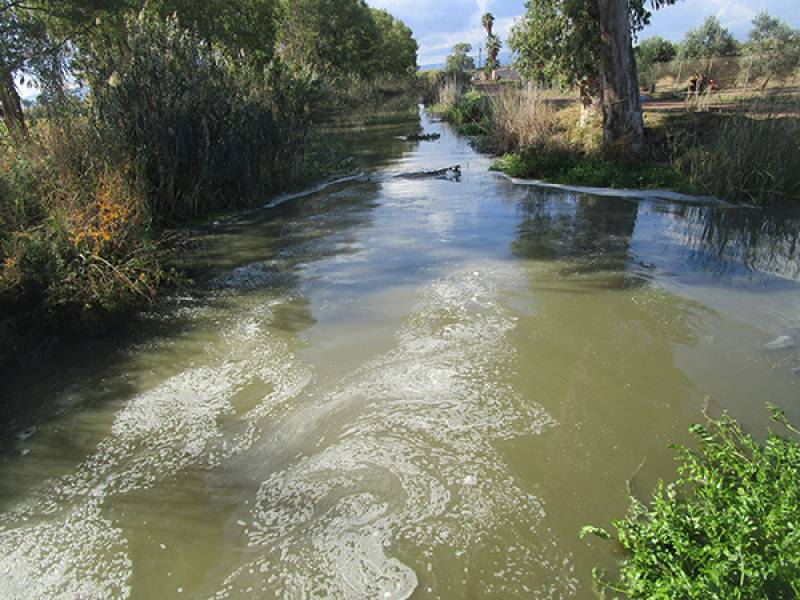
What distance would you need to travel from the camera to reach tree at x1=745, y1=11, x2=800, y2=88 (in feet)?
67.2

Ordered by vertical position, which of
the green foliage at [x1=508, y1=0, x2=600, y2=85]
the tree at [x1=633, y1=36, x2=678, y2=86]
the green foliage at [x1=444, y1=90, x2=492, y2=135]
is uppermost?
the tree at [x1=633, y1=36, x2=678, y2=86]

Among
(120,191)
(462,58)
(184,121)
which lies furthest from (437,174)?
(462,58)

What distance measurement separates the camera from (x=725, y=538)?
83.6 inches

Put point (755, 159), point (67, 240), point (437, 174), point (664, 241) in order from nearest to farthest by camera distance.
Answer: point (67, 240) → point (664, 241) → point (755, 159) → point (437, 174)

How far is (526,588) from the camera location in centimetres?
234

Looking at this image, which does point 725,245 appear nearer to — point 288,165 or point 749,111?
point 749,111

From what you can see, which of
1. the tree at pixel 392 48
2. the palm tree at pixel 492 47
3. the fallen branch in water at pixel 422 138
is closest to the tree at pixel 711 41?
the fallen branch in water at pixel 422 138

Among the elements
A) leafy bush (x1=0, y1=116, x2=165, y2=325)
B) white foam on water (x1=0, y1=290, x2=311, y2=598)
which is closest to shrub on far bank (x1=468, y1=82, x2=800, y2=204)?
white foam on water (x1=0, y1=290, x2=311, y2=598)

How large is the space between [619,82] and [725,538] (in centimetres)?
1155

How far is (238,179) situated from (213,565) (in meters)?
8.02

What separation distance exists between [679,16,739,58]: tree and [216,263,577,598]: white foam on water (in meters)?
31.3

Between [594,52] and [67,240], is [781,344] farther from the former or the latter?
[594,52]

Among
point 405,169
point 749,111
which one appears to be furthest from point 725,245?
point 405,169

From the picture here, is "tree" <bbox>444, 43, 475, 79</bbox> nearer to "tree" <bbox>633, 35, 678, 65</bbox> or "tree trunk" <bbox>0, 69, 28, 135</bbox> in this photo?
"tree" <bbox>633, 35, 678, 65</bbox>
